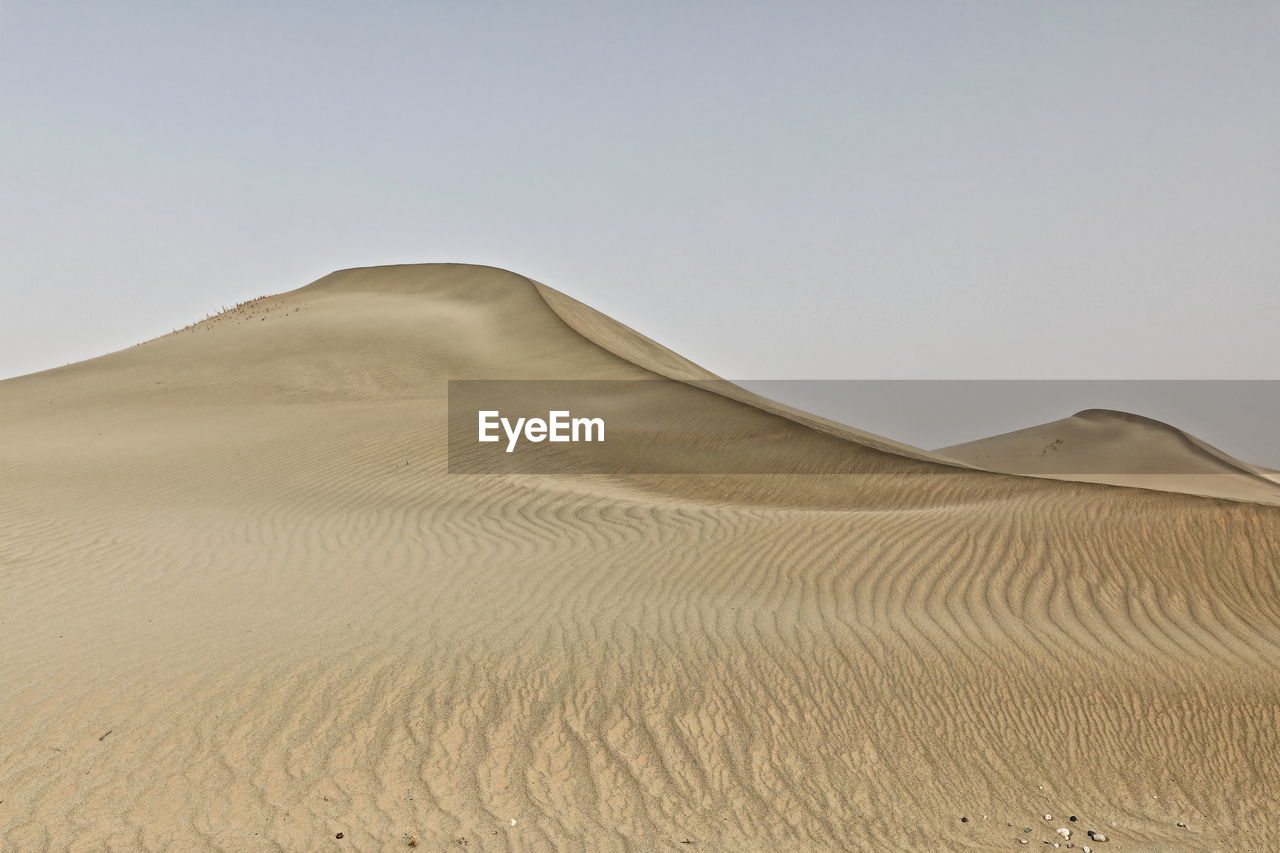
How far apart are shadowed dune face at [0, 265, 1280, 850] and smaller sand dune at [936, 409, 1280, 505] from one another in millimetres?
18837

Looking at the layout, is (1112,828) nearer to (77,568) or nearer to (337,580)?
(337,580)

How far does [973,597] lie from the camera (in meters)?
8.58

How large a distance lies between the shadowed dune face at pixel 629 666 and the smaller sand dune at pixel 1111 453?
18.8m

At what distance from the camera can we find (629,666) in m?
6.82

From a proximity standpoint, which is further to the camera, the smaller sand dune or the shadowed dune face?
the smaller sand dune

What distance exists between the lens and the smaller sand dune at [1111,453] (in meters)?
29.0

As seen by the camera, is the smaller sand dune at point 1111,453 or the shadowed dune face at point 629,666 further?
the smaller sand dune at point 1111,453

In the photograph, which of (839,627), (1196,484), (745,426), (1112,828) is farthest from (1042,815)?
(1196,484)

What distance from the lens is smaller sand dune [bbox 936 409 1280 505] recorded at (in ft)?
95.1

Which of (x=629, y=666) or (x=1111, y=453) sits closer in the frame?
(x=629, y=666)

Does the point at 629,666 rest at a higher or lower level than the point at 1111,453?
higher

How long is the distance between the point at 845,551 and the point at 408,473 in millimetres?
7074

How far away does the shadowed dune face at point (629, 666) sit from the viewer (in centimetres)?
528

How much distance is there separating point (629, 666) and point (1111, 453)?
30.0 meters
